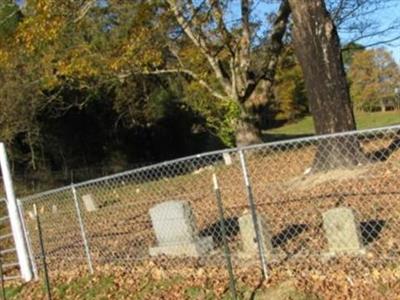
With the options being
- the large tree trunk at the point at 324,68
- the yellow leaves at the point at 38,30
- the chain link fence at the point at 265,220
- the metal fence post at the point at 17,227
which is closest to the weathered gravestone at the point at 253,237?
the chain link fence at the point at 265,220

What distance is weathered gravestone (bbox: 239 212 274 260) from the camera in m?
8.81

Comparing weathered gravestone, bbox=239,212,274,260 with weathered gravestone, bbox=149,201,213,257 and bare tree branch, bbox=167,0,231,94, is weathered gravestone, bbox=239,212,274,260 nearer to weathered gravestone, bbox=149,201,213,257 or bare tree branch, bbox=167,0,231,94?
weathered gravestone, bbox=149,201,213,257

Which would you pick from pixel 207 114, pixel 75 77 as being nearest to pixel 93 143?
pixel 207 114

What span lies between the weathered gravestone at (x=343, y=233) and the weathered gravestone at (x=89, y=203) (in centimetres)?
1125

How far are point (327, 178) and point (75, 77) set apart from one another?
15.1 meters

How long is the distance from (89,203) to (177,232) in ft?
31.6

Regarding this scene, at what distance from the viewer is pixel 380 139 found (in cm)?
1900

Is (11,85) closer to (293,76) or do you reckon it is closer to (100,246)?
(100,246)

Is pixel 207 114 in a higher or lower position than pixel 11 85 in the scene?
lower

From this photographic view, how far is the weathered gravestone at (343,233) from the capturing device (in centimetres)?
812

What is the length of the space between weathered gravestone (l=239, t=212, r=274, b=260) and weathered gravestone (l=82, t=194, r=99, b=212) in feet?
33.5

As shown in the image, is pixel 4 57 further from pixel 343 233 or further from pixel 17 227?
pixel 343 233

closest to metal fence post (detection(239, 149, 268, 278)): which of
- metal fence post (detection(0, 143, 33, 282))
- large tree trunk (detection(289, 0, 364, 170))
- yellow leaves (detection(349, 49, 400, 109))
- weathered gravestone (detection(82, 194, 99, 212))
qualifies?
metal fence post (detection(0, 143, 33, 282))

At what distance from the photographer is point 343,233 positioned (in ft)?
26.8
